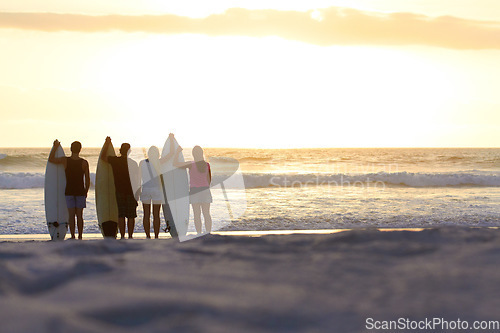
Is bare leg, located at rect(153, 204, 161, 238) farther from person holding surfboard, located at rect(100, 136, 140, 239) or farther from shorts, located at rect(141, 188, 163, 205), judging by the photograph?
person holding surfboard, located at rect(100, 136, 140, 239)

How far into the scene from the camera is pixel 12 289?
2922 mm

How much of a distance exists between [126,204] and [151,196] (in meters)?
0.42

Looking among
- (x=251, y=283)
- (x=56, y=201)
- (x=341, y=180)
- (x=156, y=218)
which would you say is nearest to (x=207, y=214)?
(x=156, y=218)

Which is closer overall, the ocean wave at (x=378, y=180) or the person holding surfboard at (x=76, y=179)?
the person holding surfboard at (x=76, y=179)

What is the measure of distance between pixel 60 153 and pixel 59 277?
240 inches

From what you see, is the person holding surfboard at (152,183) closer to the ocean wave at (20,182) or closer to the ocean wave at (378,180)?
the ocean wave at (378,180)

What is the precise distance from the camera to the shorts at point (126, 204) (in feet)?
26.9

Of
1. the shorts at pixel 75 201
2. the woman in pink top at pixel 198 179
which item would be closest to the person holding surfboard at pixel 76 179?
the shorts at pixel 75 201

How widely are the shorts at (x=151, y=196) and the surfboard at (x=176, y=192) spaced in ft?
0.62

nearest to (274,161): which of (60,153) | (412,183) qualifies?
(412,183)

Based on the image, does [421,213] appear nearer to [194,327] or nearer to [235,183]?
[194,327]

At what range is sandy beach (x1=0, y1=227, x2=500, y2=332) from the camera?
2510mm

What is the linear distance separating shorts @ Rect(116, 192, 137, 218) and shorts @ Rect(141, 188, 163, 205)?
17 cm

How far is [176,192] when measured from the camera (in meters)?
8.72
